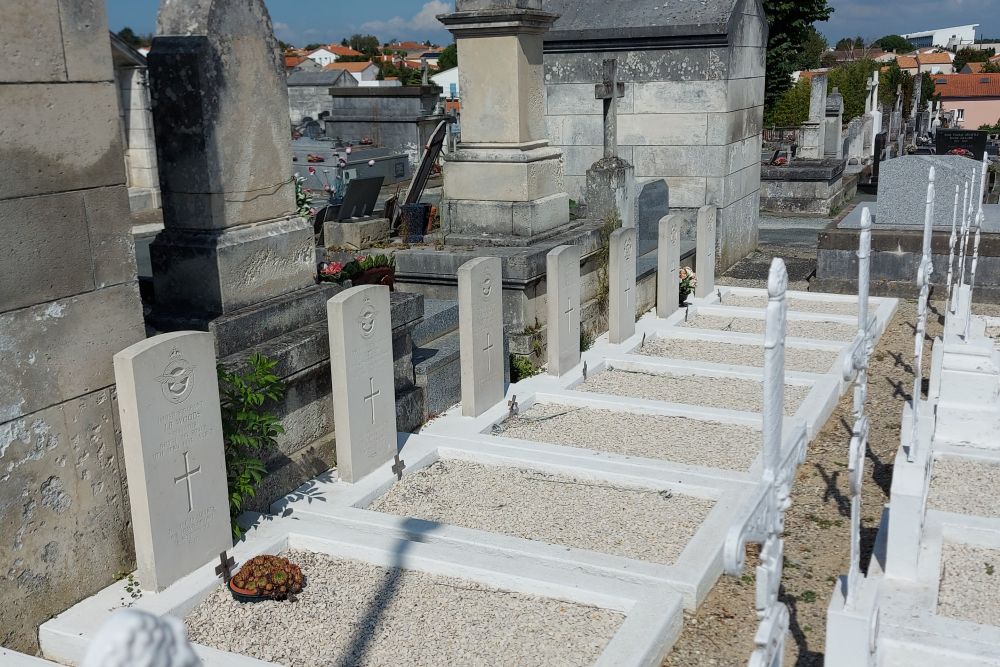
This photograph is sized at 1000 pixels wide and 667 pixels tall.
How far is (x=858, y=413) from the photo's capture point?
4445mm

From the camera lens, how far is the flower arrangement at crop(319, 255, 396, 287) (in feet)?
22.7

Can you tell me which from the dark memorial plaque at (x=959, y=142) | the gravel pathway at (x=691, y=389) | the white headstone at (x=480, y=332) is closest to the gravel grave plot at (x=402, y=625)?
the white headstone at (x=480, y=332)

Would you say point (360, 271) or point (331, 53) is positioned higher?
point (331, 53)

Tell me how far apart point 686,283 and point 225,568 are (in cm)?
733

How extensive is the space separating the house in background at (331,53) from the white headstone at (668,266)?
352ft

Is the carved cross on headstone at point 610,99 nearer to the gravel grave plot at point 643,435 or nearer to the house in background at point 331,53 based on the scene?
the gravel grave plot at point 643,435

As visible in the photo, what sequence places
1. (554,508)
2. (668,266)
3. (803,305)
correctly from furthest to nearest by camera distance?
(803,305) < (668,266) < (554,508)

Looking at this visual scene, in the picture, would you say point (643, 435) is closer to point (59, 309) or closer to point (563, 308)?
point (563, 308)

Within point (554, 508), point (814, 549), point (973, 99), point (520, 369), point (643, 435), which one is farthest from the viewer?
point (973, 99)

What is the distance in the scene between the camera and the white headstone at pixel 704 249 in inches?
418

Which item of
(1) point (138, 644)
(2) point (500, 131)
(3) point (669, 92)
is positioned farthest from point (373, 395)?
(3) point (669, 92)

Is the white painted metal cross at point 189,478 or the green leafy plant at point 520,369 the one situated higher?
the white painted metal cross at point 189,478

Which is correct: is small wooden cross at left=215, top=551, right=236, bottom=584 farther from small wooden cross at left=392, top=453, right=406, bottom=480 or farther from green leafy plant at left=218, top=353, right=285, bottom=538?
small wooden cross at left=392, top=453, right=406, bottom=480

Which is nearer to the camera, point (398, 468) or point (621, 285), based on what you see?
point (398, 468)
